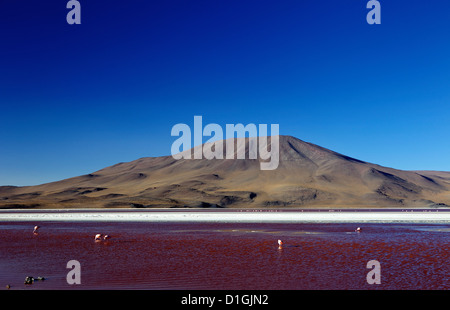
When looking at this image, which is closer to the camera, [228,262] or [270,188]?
[228,262]

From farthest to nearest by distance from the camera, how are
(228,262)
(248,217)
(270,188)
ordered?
1. (270,188)
2. (248,217)
3. (228,262)

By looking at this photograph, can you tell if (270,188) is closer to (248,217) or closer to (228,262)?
(248,217)

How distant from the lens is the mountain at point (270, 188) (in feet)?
408

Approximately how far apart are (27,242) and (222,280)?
15.9 metres

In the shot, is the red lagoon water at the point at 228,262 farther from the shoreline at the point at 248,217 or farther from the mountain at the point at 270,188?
the mountain at the point at 270,188

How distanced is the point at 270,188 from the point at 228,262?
130m

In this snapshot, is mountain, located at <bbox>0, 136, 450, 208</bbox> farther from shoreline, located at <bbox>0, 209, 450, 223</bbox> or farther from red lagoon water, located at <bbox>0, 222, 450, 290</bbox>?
red lagoon water, located at <bbox>0, 222, 450, 290</bbox>

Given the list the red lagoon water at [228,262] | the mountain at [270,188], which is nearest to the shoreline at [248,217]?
the red lagoon water at [228,262]

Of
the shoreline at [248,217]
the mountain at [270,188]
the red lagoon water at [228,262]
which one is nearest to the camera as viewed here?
the red lagoon water at [228,262]

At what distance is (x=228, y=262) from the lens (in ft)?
58.3

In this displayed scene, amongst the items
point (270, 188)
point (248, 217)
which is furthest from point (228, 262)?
point (270, 188)

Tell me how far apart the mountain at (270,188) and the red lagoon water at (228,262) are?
249 ft

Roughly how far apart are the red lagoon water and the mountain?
249 feet

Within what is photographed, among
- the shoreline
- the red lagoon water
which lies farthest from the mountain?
the red lagoon water
